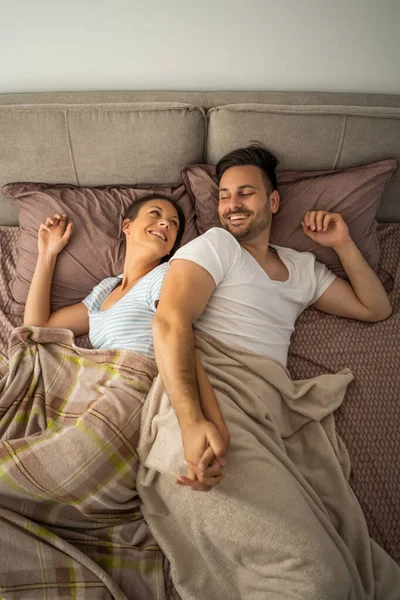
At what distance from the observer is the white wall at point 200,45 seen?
162 cm

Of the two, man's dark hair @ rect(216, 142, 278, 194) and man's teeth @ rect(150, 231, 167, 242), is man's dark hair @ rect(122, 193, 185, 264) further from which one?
man's dark hair @ rect(216, 142, 278, 194)

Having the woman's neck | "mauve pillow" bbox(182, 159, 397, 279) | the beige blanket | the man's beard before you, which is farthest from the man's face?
the beige blanket

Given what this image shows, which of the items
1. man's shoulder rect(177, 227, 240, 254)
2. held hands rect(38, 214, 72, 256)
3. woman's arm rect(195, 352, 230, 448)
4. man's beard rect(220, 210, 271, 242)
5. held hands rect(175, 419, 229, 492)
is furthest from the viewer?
held hands rect(38, 214, 72, 256)

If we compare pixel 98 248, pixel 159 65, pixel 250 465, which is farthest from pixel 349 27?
pixel 250 465

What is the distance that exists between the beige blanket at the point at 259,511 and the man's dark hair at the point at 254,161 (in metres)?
0.71

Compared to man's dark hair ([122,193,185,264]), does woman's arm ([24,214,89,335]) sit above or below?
below

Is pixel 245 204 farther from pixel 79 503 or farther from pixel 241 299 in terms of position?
pixel 79 503

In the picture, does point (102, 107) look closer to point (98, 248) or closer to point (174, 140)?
point (174, 140)

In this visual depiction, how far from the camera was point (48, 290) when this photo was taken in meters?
1.57

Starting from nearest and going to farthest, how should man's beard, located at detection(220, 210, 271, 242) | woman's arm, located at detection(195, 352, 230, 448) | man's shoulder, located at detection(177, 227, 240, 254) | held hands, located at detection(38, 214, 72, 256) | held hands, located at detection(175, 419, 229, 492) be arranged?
held hands, located at detection(175, 419, 229, 492)
woman's arm, located at detection(195, 352, 230, 448)
man's shoulder, located at detection(177, 227, 240, 254)
man's beard, located at detection(220, 210, 271, 242)
held hands, located at detection(38, 214, 72, 256)

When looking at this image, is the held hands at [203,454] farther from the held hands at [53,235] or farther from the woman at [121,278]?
the held hands at [53,235]

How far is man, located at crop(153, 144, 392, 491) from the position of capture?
3.70 ft

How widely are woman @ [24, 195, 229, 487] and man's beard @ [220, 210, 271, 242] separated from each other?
23 cm

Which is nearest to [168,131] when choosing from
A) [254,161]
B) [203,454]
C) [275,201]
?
[254,161]
